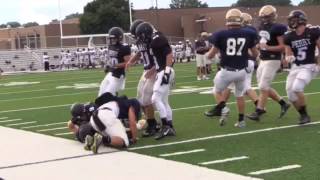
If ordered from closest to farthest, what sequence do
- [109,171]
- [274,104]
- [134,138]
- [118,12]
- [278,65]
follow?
1. [109,171]
2. [134,138]
3. [278,65]
4. [274,104]
5. [118,12]

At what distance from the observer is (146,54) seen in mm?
9648

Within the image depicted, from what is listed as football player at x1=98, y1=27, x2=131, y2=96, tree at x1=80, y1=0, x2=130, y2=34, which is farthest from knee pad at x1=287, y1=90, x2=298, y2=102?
tree at x1=80, y1=0, x2=130, y2=34

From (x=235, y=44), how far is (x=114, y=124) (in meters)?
2.25

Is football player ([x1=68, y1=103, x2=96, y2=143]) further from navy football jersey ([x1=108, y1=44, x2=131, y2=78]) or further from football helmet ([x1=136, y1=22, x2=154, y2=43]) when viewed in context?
navy football jersey ([x1=108, y1=44, x2=131, y2=78])

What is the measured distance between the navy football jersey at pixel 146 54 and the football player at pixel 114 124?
0.86m

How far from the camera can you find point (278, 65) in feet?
35.2

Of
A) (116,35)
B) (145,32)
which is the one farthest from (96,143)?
(116,35)

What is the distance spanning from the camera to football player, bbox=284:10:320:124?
31.2 ft

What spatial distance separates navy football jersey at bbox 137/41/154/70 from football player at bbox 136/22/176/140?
11 cm

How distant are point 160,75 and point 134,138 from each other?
1.03 m

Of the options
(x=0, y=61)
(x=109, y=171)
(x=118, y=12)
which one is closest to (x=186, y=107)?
(x=109, y=171)

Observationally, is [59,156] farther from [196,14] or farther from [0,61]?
[196,14]

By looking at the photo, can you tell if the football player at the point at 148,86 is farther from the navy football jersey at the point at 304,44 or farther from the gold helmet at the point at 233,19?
the navy football jersey at the point at 304,44

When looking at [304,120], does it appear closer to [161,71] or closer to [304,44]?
[304,44]
